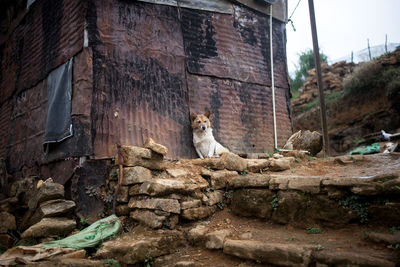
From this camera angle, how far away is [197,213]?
4.27 meters

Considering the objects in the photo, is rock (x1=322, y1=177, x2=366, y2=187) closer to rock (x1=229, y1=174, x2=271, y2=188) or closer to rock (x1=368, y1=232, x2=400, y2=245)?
rock (x1=368, y1=232, x2=400, y2=245)

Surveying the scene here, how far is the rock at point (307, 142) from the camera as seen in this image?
706 cm

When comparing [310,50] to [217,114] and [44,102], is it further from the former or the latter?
[44,102]

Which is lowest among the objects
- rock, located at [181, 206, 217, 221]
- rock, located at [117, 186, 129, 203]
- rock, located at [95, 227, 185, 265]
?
rock, located at [95, 227, 185, 265]

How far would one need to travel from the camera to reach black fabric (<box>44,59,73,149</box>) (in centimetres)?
511

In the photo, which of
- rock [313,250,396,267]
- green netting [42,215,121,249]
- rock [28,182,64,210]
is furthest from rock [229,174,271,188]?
rock [28,182,64,210]

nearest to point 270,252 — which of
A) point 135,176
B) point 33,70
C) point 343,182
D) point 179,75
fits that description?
point 343,182

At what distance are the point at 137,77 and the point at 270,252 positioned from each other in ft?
13.0

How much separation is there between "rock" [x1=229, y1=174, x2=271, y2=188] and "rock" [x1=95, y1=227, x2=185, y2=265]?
1.24 metres

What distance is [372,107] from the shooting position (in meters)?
15.0

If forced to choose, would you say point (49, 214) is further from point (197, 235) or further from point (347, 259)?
point (347, 259)

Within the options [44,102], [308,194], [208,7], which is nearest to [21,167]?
[44,102]

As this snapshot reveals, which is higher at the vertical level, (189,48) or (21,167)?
(189,48)

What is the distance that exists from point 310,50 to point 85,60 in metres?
21.6
